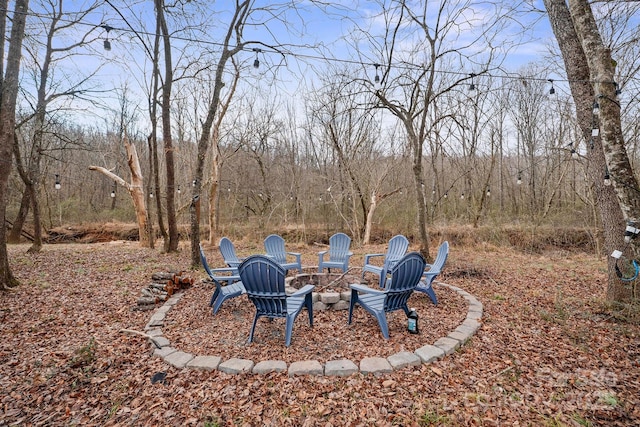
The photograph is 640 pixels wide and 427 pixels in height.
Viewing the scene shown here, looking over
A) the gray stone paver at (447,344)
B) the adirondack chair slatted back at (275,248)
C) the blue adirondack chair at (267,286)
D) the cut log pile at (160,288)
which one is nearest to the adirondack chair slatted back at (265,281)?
the blue adirondack chair at (267,286)

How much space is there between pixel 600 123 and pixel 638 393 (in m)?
2.53

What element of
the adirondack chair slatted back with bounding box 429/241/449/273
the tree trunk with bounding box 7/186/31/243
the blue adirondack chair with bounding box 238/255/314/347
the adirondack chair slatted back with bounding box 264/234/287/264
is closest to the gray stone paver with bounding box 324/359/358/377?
the blue adirondack chair with bounding box 238/255/314/347

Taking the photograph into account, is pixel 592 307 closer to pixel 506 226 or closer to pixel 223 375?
pixel 223 375

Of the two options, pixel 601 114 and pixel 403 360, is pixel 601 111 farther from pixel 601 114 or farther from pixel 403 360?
pixel 403 360

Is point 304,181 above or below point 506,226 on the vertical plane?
above

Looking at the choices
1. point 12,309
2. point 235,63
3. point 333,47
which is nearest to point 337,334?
point 12,309

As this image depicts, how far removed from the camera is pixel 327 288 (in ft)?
14.6

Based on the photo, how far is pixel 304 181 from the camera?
421 inches

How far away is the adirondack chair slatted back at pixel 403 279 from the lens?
293 centimetres

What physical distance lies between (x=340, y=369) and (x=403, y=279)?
1.12 m

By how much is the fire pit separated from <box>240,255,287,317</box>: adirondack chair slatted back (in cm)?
Result: 77

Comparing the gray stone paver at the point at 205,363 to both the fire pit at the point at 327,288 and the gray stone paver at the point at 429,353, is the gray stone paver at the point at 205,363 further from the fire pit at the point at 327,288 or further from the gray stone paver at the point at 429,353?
the gray stone paver at the point at 429,353

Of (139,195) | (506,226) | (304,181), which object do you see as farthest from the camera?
(304,181)

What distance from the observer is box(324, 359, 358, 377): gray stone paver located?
2.24 m
